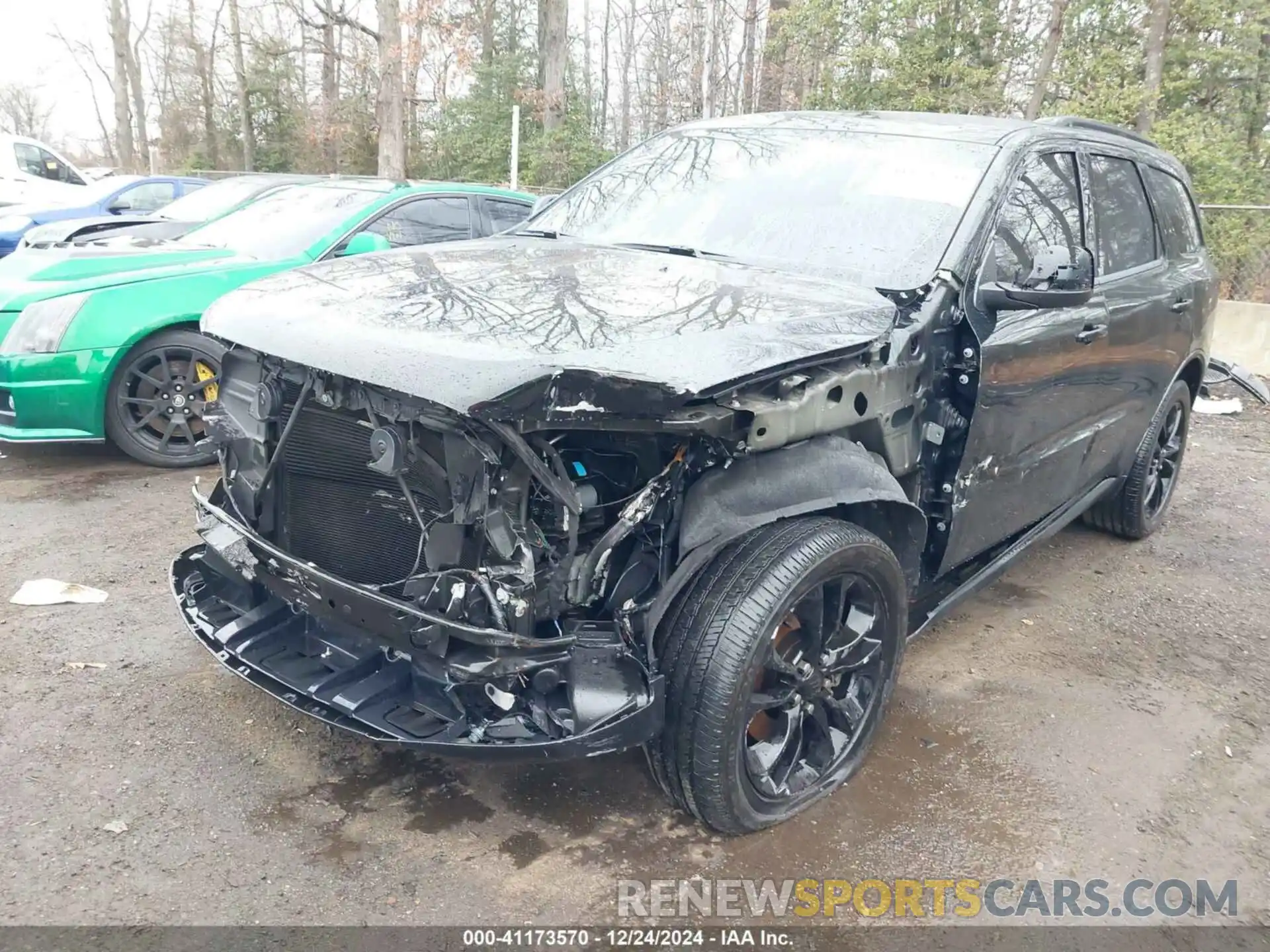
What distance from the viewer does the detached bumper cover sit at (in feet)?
7.77

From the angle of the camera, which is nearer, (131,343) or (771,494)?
(771,494)

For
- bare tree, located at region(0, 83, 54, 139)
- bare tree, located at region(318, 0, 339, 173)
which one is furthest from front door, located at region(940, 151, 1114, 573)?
bare tree, located at region(0, 83, 54, 139)

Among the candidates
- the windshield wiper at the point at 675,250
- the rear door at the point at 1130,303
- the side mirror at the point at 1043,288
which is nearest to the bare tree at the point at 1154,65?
the rear door at the point at 1130,303

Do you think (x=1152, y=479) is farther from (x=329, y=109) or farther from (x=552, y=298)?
(x=329, y=109)

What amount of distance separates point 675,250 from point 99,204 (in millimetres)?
10823

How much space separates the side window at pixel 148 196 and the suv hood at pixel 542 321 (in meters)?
10.3

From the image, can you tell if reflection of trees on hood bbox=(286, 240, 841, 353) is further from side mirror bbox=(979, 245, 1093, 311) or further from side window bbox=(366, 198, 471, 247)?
side window bbox=(366, 198, 471, 247)

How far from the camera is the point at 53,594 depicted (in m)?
3.95

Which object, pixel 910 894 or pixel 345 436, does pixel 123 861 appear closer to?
pixel 345 436

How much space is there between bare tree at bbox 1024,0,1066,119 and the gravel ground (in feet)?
43.6

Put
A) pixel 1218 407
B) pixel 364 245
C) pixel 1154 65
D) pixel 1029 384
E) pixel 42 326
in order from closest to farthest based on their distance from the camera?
pixel 1029 384 → pixel 42 326 → pixel 364 245 → pixel 1218 407 → pixel 1154 65

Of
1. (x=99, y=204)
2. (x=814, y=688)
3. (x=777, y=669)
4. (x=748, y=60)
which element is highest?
(x=748, y=60)

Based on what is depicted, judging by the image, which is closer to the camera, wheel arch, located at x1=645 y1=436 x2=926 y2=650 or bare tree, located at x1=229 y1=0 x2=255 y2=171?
wheel arch, located at x1=645 y1=436 x2=926 y2=650

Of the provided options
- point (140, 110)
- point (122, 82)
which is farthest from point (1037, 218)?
point (140, 110)
